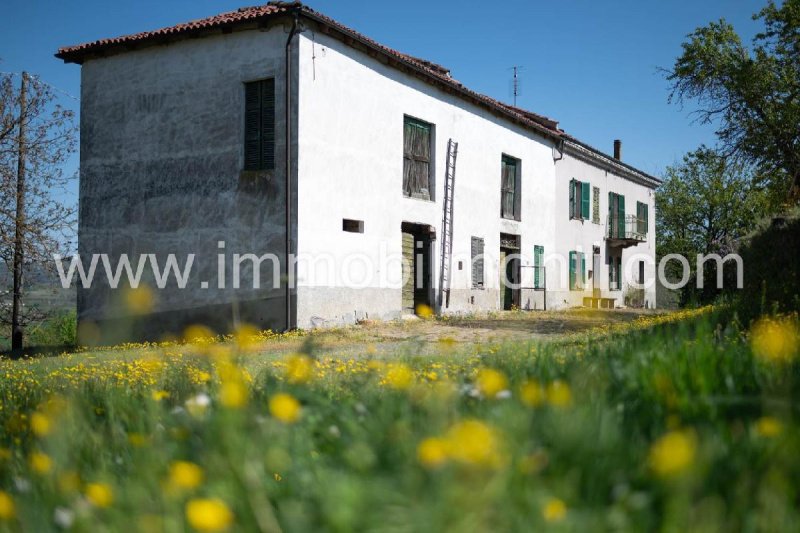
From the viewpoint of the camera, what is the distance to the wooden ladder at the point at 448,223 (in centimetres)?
1794

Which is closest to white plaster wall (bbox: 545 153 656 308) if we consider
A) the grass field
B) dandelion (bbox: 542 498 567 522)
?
A: the grass field

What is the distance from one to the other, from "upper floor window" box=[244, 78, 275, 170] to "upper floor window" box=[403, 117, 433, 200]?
12.8 ft

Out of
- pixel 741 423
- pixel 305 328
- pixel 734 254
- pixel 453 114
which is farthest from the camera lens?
pixel 453 114

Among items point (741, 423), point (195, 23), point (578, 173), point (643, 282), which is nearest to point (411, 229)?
point (195, 23)

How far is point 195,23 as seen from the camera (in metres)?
14.7

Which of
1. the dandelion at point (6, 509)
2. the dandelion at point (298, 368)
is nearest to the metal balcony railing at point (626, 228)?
the dandelion at point (298, 368)

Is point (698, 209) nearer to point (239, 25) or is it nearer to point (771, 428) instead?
point (239, 25)

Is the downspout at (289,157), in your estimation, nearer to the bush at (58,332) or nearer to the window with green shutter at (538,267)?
the bush at (58,332)

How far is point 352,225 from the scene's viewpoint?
1527 cm

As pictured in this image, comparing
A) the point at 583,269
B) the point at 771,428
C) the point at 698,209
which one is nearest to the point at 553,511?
the point at 771,428

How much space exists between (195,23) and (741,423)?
14291 millimetres

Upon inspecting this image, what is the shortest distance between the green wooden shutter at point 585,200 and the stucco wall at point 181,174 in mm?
15673

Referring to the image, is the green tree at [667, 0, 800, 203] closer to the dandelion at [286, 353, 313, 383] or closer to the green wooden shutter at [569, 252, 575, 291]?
the green wooden shutter at [569, 252, 575, 291]

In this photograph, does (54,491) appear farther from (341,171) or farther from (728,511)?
(341,171)
